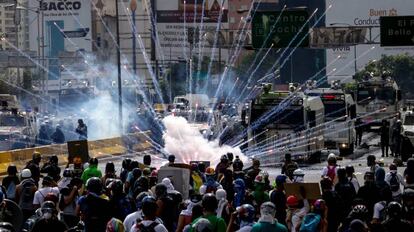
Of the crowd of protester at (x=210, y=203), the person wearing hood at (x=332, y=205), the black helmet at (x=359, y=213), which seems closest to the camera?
the crowd of protester at (x=210, y=203)

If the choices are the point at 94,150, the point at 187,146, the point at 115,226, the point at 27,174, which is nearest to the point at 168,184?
the point at 27,174

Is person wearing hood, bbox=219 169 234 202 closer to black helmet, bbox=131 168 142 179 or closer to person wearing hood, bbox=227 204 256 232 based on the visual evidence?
black helmet, bbox=131 168 142 179

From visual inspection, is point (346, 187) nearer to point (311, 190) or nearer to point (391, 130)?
point (311, 190)

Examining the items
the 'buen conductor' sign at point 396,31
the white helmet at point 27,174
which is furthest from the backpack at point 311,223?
the 'buen conductor' sign at point 396,31

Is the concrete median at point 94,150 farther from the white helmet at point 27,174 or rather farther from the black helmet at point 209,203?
the black helmet at point 209,203

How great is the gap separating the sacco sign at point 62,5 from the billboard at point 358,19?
2710 centimetres

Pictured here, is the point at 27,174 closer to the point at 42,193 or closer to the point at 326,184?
the point at 42,193

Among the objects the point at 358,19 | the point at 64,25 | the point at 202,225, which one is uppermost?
the point at 358,19

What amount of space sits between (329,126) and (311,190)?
2846 centimetres

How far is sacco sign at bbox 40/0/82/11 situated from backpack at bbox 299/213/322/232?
11210 cm

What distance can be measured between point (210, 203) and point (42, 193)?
14.1 ft

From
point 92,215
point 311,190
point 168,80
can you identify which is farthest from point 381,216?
point 168,80

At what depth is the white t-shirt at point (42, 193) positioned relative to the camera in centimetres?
1631

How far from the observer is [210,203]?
12750 mm
